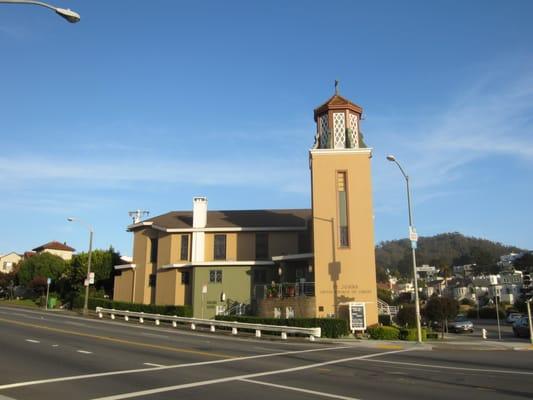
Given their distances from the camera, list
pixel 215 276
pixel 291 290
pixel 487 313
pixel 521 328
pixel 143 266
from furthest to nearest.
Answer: pixel 487 313 < pixel 143 266 < pixel 215 276 < pixel 291 290 < pixel 521 328

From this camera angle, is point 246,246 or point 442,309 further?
point 246,246

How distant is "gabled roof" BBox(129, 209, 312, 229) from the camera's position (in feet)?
141

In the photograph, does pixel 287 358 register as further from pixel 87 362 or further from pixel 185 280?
pixel 185 280

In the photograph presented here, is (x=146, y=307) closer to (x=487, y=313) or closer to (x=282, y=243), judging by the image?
(x=282, y=243)

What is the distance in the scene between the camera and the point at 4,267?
9600 centimetres

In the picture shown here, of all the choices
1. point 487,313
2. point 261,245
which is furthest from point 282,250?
point 487,313

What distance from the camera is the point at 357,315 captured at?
30734mm

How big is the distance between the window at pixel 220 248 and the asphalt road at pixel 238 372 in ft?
67.6

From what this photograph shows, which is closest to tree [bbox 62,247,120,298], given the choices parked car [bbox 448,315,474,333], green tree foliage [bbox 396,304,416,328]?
green tree foliage [bbox 396,304,416,328]

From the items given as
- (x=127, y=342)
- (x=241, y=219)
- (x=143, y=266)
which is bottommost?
(x=127, y=342)

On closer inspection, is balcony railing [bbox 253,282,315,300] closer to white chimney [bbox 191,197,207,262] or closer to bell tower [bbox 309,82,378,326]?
bell tower [bbox 309,82,378,326]

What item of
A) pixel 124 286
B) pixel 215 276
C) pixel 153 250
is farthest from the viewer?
pixel 124 286

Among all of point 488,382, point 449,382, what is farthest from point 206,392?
point 488,382

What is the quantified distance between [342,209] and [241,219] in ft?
43.3
